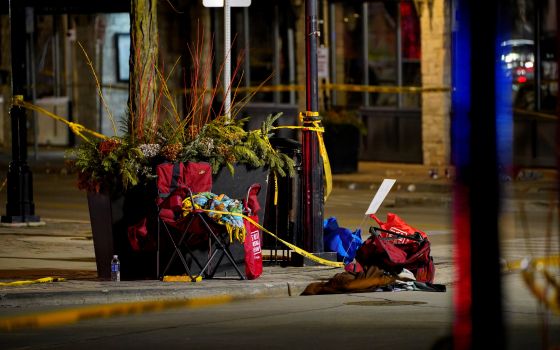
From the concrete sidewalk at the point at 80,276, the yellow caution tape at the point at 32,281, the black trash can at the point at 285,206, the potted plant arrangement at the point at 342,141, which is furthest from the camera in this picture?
Result: the potted plant arrangement at the point at 342,141

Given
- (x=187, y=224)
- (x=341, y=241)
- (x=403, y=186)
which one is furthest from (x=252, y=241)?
(x=403, y=186)

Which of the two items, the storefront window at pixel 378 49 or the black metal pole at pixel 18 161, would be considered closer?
the black metal pole at pixel 18 161

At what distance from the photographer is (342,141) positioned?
1013 inches

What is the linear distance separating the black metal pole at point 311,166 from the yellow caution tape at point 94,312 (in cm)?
172

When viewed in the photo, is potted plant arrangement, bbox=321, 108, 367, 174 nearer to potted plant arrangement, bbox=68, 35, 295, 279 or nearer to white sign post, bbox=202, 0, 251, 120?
white sign post, bbox=202, 0, 251, 120

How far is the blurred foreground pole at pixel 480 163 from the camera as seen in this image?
538 cm

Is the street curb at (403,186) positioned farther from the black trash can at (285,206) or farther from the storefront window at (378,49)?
the black trash can at (285,206)

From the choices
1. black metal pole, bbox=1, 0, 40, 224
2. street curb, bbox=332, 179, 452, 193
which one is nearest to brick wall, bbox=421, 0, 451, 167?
street curb, bbox=332, 179, 452, 193

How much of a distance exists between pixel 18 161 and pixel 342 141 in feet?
31.9

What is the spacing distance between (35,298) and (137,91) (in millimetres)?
3599

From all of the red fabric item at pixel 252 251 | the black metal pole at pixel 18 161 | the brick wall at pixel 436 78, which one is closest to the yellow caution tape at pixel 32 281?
the red fabric item at pixel 252 251

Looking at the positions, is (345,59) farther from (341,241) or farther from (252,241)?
(252,241)

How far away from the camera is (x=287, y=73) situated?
99.1 feet

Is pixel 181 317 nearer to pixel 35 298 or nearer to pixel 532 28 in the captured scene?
pixel 35 298
